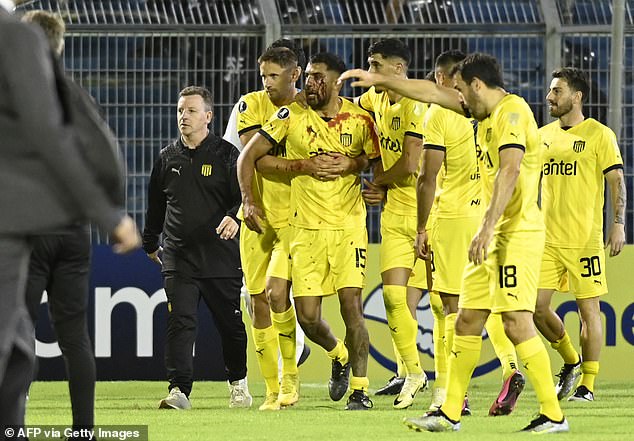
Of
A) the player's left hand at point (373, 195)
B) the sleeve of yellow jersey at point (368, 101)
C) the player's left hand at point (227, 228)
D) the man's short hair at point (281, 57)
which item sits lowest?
the player's left hand at point (227, 228)

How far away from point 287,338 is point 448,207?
53.3 inches

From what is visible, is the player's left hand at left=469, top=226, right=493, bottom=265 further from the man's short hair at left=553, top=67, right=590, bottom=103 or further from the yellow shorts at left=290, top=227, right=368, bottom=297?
the man's short hair at left=553, top=67, right=590, bottom=103

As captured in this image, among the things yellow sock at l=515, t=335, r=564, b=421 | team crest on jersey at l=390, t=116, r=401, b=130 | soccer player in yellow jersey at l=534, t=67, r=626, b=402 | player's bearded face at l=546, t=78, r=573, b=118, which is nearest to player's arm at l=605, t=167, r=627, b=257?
soccer player in yellow jersey at l=534, t=67, r=626, b=402

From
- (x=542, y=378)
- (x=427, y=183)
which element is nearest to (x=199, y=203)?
(x=427, y=183)

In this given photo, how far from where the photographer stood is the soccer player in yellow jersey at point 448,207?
820 centimetres

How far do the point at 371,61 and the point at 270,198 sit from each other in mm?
1119

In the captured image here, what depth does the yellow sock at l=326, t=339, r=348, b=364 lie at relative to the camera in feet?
28.8

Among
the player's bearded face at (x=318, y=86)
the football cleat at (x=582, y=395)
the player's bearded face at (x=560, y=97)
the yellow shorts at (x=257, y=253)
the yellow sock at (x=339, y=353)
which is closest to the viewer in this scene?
the player's bearded face at (x=318, y=86)

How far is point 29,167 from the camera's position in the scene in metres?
3.84

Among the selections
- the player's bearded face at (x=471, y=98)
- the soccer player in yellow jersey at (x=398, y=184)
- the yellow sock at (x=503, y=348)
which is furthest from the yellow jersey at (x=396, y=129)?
the player's bearded face at (x=471, y=98)

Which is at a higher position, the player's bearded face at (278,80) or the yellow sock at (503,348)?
the player's bearded face at (278,80)

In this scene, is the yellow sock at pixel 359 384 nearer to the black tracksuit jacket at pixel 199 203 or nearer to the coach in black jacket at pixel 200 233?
the coach in black jacket at pixel 200 233

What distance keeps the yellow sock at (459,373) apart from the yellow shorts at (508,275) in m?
0.21

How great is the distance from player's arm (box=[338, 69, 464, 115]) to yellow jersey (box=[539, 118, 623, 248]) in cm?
259
